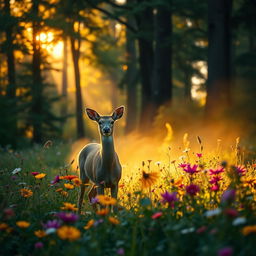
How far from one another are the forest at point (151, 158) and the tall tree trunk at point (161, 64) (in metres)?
0.04

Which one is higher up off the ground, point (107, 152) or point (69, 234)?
point (107, 152)

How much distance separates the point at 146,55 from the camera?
2167 centimetres

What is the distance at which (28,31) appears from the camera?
20.0 m

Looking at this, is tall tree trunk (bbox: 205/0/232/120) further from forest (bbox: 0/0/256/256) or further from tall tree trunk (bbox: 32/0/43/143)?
tall tree trunk (bbox: 32/0/43/143)

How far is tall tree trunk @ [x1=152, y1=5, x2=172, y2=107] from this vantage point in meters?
19.5

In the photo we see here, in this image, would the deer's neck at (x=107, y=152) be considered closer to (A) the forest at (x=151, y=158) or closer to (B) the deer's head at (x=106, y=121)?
(B) the deer's head at (x=106, y=121)

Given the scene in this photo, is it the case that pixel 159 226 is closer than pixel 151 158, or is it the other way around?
pixel 159 226

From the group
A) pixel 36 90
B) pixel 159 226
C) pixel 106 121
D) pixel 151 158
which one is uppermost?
pixel 36 90

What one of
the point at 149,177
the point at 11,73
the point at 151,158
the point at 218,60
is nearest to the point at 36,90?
the point at 11,73

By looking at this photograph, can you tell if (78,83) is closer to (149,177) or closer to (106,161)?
(106,161)

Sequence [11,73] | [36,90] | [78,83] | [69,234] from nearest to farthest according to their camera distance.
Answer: [69,234] < [36,90] < [11,73] < [78,83]

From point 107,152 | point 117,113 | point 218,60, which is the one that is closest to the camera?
point 107,152

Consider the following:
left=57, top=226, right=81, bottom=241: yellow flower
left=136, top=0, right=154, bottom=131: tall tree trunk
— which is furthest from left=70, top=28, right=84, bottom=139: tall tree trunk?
left=57, top=226, right=81, bottom=241: yellow flower

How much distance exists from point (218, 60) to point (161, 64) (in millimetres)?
4525
